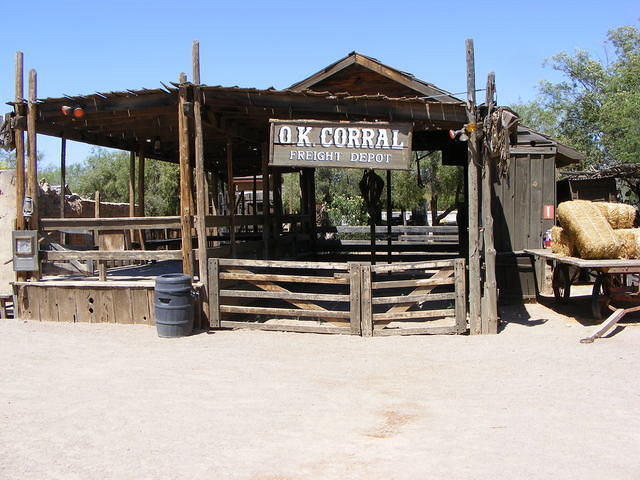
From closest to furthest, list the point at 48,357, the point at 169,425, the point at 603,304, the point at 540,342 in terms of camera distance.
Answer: the point at 169,425 < the point at 48,357 < the point at 540,342 < the point at 603,304

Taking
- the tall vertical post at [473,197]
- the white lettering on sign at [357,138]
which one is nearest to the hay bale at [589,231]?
the tall vertical post at [473,197]

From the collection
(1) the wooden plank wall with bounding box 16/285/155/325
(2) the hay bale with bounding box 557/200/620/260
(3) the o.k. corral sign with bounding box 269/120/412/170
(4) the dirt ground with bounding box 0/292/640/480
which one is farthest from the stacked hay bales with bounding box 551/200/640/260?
(1) the wooden plank wall with bounding box 16/285/155/325

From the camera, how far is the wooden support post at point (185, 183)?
29.2ft

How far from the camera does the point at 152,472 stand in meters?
4.06

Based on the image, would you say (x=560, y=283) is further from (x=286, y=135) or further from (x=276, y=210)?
(x=276, y=210)

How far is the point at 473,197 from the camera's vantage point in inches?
340

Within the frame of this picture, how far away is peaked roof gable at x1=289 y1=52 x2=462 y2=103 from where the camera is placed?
1130 centimetres

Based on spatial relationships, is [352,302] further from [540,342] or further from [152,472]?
[152,472]

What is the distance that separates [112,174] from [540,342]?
3282cm

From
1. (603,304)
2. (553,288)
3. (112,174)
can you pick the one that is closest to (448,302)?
(553,288)

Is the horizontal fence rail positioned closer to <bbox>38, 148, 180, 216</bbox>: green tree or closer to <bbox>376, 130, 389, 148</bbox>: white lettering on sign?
<bbox>376, 130, 389, 148</bbox>: white lettering on sign

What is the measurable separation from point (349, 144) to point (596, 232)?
394 cm

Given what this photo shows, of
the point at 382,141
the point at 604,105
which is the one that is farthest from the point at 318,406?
the point at 604,105

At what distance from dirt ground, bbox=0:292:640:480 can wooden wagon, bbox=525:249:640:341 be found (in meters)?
0.48
